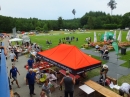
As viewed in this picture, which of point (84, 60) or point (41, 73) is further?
point (41, 73)

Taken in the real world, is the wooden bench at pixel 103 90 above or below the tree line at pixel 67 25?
below

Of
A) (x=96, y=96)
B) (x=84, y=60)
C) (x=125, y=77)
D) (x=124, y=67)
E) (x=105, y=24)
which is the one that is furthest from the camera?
(x=105, y=24)

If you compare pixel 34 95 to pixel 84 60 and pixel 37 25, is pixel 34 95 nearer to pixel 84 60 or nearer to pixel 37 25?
pixel 84 60

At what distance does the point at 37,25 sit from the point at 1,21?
67.3ft

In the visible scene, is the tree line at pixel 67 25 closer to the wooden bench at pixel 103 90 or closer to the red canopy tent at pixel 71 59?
the red canopy tent at pixel 71 59

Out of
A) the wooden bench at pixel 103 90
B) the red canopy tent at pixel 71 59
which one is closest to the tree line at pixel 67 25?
the red canopy tent at pixel 71 59

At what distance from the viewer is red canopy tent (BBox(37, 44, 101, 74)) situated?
343 inches

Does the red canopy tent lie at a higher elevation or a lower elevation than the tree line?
lower

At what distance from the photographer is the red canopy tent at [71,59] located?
28.6ft

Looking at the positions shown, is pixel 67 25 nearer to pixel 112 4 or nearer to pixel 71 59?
pixel 112 4

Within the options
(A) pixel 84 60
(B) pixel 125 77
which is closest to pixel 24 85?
(A) pixel 84 60

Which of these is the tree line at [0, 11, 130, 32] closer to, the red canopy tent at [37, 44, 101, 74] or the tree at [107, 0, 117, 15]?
the tree at [107, 0, 117, 15]

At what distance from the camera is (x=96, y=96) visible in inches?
326

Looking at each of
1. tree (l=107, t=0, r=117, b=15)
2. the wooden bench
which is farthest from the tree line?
the wooden bench
